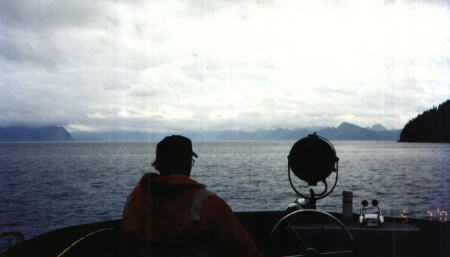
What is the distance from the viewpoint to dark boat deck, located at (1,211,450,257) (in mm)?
3309

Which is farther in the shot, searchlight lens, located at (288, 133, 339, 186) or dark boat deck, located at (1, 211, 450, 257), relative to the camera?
searchlight lens, located at (288, 133, 339, 186)

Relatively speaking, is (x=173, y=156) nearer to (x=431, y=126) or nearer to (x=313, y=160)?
(x=313, y=160)

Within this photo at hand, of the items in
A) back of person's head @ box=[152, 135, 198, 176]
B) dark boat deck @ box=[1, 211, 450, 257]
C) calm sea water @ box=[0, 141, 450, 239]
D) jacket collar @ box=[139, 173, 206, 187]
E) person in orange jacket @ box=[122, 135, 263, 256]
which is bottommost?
calm sea water @ box=[0, 141, 450, 239]

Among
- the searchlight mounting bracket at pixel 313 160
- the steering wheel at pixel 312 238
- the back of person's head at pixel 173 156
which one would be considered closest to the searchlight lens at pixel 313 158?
the searchlight mounting bracket at pixel 313 160

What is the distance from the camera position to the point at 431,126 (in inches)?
5285

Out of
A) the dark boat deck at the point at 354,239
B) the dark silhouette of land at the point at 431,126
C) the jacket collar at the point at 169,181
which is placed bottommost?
the dark boat deck at the point at 354,239

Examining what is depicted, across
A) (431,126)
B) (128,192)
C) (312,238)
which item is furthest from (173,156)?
(431,126)

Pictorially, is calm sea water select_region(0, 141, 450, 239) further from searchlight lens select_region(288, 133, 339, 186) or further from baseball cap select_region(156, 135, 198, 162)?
baseball cap select_region(156, 135, 198, 162)

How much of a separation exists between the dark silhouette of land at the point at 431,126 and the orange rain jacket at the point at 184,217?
138m

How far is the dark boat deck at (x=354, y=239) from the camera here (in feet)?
10.9

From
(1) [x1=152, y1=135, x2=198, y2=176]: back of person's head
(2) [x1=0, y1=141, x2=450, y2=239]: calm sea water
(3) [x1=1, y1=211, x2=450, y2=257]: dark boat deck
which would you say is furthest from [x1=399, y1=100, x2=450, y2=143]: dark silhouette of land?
(1) [x1=152, y1=135, x2=198, y2=176]: back of person's head

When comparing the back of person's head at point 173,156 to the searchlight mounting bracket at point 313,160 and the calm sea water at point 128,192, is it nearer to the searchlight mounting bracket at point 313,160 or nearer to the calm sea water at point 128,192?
the searchlight mounting bracket at point 313,160

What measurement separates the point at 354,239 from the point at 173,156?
2382 mm

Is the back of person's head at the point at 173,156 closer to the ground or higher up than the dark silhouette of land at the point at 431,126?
closer to the ground
